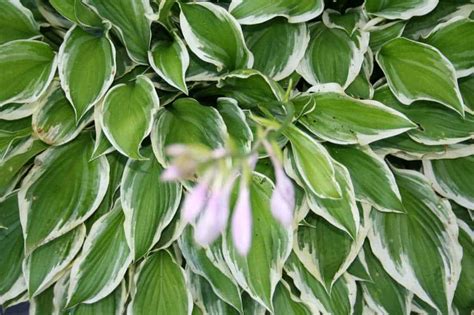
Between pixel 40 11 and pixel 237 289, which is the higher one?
pixel 40 11

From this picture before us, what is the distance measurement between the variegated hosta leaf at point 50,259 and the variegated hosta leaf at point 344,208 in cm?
38

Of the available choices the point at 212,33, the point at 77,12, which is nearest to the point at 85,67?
the point at 77,12

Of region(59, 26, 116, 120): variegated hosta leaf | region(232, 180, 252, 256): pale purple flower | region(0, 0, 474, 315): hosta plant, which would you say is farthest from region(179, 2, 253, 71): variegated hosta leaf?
region(232, 180, 252, 256): pale purple flower

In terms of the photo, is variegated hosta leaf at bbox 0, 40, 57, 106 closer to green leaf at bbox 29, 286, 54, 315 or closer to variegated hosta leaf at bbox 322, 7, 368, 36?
green leaf at bbox 29, 286, 54, 315

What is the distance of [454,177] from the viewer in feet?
3.34

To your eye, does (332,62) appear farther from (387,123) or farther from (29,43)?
(29,43)

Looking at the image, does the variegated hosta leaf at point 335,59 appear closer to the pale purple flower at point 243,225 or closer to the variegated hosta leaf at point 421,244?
the variegated hosta leaf at point 421,244

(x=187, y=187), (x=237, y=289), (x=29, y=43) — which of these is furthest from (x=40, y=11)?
(x=237, y=289)

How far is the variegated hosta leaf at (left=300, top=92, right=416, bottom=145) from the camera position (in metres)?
0.88

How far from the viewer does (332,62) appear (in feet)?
3.19

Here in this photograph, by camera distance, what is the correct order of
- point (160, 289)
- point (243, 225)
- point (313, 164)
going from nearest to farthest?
point (243, 225) < point (313, 164) < point (160, 289)

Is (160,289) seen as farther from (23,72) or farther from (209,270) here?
(23,72)

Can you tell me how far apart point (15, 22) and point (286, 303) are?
23.9 inches

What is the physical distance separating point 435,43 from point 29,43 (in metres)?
0.62
